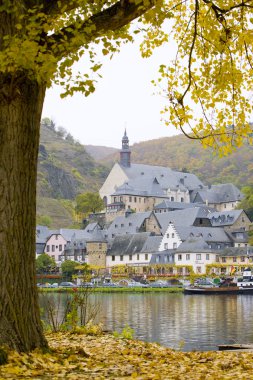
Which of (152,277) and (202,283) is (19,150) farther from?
(152,277)

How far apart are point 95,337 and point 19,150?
437cm

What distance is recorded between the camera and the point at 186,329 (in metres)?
36.0

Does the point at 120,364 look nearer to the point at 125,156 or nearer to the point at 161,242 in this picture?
the point at 161,242

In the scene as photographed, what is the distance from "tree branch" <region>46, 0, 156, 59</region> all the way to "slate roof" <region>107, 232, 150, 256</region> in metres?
100

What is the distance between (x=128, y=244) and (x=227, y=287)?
30641 millimetres

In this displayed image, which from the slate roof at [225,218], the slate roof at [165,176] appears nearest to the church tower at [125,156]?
the slate roof at [165,176]

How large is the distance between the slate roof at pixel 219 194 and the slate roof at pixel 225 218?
107 feet

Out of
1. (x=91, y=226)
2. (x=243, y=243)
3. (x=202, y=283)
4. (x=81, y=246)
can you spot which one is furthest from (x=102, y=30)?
(x=91, y=226)

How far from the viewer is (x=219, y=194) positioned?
158625 mm

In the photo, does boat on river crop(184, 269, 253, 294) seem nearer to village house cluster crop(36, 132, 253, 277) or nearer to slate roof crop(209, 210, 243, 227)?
village house cluster crop(36, 132, 253, 277)

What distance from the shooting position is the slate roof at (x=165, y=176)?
164 meters

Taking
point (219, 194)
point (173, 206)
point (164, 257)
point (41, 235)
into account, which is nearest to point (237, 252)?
point (164, 257)

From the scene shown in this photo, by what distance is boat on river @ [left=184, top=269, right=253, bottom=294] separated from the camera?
81.5m

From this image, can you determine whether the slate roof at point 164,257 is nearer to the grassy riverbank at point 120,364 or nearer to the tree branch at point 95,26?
the grassy riverbank at point 120,364
